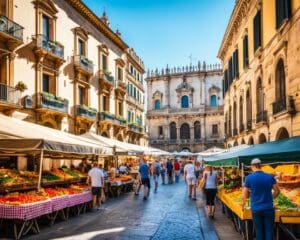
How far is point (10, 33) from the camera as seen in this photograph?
677 inches

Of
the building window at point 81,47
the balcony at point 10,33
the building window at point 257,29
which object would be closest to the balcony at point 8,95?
the balcony at point 10,33

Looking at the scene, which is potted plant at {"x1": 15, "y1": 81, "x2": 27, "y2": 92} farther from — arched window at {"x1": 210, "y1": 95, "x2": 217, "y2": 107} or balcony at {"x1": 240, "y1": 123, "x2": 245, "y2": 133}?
arched window at {"x1": 210, "y1": 95, "x2": 217, "y2": 107}

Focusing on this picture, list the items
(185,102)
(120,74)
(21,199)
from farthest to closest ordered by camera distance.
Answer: (185,102), (120,74), (21,199)

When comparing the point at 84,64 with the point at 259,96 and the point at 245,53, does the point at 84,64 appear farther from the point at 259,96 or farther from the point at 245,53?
the point at 259,96

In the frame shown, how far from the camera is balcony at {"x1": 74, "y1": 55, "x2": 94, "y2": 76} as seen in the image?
24797 mm

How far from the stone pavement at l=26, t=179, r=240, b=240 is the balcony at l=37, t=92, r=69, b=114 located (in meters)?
8.20

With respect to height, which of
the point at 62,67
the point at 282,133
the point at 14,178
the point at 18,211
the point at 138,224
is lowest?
the point at 138,224

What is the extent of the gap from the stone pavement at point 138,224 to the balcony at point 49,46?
33.5ft

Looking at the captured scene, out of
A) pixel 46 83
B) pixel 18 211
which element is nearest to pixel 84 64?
pixel 46 83

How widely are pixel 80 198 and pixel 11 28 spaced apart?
962 centimetres

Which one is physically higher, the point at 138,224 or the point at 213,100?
the point at 213,100

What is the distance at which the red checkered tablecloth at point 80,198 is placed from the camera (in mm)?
11422

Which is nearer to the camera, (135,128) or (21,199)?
(21,199)

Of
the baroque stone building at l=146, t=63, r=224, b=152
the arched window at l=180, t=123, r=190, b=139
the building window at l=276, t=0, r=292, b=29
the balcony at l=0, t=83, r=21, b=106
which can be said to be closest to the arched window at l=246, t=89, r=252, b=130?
the building window at l=276, t=0, r=292, b=29
